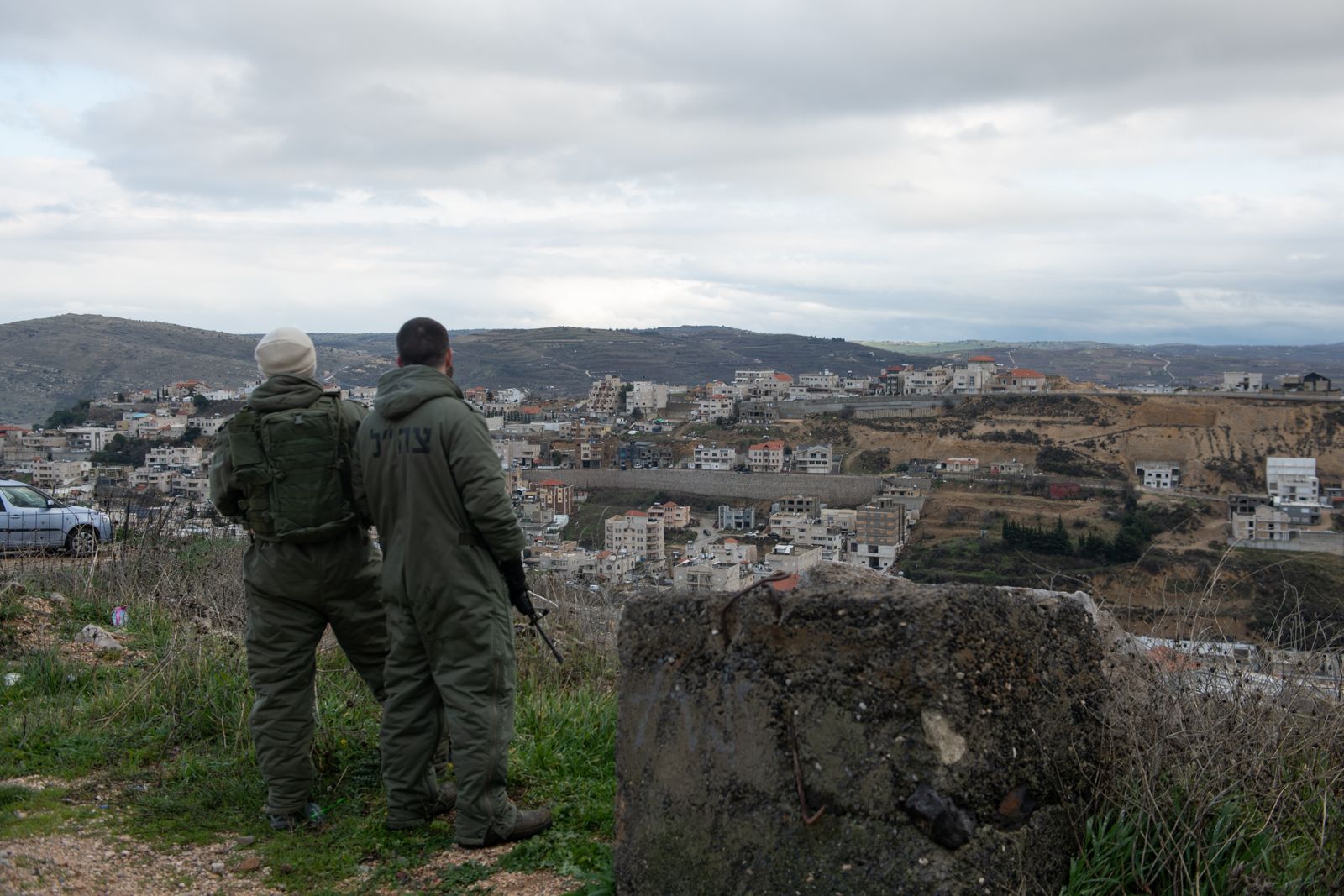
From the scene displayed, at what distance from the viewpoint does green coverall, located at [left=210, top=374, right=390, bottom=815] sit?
3.48 metres

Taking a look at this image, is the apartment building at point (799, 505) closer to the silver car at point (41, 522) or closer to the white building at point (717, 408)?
the white building at point (717, 408)

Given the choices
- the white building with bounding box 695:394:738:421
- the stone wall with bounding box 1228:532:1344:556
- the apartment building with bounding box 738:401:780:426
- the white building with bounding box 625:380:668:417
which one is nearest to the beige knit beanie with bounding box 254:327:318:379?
the stone wall with bounding box 1228:532:1344:556

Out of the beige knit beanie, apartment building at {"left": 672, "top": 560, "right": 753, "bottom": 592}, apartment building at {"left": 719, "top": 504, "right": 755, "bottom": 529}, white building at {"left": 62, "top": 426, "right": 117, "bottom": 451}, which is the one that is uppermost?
the beige knit beanie

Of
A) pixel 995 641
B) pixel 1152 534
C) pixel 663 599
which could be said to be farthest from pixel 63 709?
pixel 1152 534

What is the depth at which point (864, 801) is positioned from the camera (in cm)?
240

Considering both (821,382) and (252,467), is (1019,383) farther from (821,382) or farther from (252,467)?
(252,467)

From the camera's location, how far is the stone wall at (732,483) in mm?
64625

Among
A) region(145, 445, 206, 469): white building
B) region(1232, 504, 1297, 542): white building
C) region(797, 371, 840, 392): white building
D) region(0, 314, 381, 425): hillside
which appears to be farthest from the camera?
region(797, 371, 840, 392): white building

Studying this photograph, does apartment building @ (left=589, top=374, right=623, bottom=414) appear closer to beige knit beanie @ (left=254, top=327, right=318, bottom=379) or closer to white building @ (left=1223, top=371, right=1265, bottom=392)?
white building @ (left=1223, top=371, right=1265, bottom=392)

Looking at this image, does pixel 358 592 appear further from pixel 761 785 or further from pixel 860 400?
pixel 860 400

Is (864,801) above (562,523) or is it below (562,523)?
above

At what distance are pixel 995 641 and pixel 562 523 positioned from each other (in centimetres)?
3635

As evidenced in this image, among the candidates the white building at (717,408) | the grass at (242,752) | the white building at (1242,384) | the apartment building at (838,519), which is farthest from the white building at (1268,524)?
the white building at (717,408)

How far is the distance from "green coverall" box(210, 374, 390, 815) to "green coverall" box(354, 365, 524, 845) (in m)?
0.28
